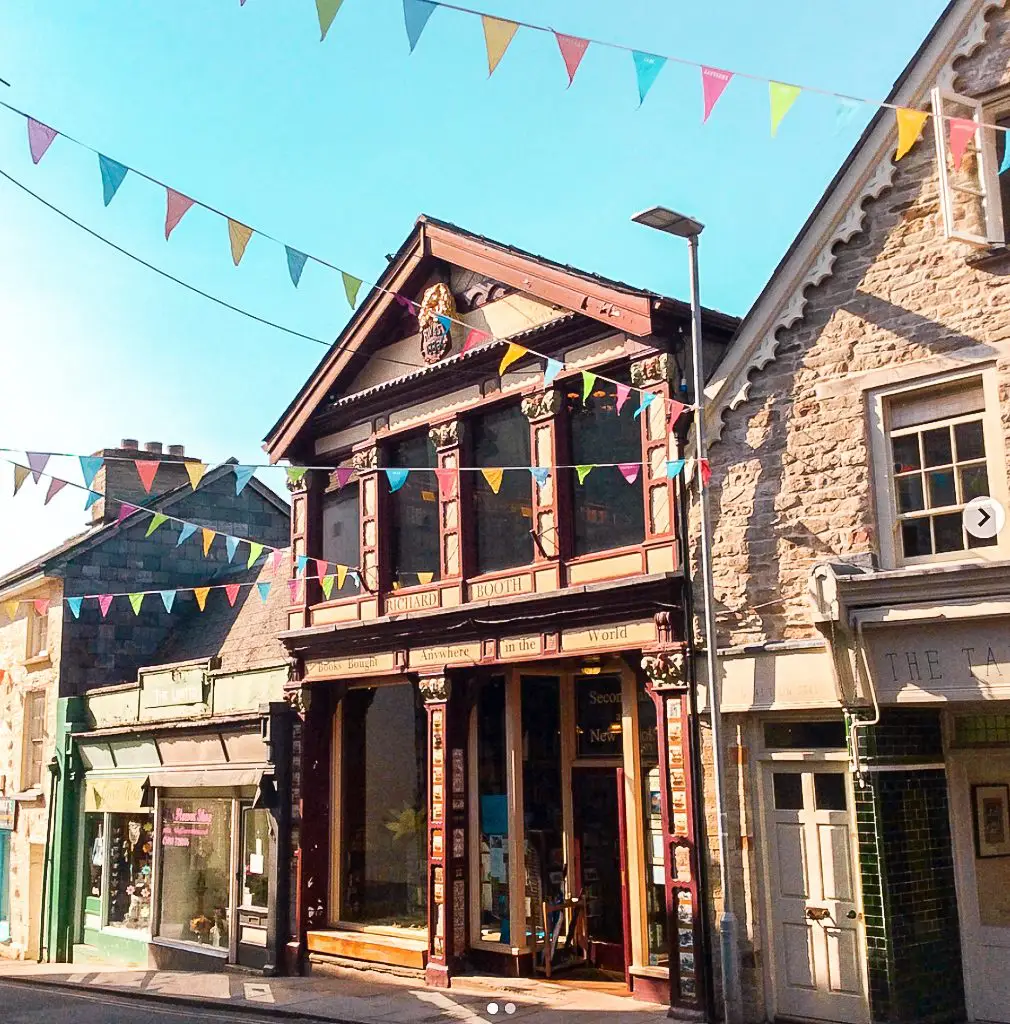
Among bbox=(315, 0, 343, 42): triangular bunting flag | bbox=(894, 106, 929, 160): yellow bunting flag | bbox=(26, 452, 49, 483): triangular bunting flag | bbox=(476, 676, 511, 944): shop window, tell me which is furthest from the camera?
bbox=(476, 676, 511, 944): shop window

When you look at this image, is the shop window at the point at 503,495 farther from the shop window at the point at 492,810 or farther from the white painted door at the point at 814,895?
the white painted door at the point at 814,895

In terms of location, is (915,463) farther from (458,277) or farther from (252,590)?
(252,590)

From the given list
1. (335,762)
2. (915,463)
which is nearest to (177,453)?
(335,762)

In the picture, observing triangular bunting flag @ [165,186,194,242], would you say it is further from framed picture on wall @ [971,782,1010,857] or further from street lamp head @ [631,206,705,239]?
framed picture on wall @ [971,782,1010,857]

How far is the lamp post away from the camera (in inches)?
457

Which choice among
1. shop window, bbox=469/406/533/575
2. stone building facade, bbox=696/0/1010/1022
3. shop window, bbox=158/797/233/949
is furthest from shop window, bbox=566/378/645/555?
shop window, bbox=158/797/233/949

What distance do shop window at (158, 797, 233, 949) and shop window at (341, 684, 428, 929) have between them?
2.57 metres

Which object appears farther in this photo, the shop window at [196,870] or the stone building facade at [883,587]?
the shop window at [196,870]

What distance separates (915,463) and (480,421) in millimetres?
6097

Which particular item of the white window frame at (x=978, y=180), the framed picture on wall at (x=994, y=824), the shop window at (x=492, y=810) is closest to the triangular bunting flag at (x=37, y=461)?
the shop window at (x=492, y=810)

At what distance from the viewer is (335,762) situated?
17312mm

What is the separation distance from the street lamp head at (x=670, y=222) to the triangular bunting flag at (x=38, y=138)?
512 cm

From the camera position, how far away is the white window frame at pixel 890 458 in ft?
34.8

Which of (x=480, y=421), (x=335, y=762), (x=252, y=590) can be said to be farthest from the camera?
(x=252, y=590)
